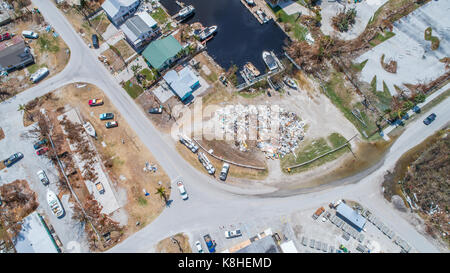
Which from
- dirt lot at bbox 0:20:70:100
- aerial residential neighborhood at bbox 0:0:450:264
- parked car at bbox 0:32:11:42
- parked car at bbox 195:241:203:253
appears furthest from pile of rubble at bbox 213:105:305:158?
parked car at bbox 0:32:11:42

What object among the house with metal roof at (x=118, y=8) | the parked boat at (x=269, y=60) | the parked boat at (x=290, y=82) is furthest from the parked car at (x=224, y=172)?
the house with metal roof at (x=118, y=8)

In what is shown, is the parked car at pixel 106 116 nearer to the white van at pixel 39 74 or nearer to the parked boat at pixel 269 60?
the white van at pixel 39 74

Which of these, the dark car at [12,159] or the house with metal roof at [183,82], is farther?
the house with metal roof at [183,82]

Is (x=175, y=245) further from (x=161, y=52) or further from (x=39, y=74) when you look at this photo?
(x=39, y=74)

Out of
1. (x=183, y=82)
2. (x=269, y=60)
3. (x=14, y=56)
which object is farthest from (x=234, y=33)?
(x=14, y=56)

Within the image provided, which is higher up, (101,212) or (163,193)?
(163,193)

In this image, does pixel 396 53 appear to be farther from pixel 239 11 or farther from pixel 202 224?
pixel 202 224

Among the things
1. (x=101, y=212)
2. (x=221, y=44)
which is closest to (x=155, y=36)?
(x=221, y=44)
